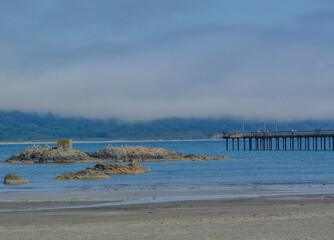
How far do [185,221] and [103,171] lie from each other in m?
37.4

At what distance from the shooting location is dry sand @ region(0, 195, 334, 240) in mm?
18969

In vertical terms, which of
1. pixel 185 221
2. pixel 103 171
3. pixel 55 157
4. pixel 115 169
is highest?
pixel 185 221

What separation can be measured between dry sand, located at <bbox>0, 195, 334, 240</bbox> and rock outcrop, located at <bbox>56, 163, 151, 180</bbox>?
23.7 m

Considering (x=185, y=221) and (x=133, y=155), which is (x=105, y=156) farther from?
(x=185, y=221)

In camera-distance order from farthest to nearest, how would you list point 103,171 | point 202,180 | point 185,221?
point 103,171
point 202,180
point 185,221

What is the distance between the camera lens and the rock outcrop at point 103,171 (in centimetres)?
5316

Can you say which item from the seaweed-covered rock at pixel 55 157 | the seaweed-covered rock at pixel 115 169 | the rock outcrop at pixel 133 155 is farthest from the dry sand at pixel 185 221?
the seaweed-covered rock at pixel 55 157

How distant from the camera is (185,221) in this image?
73.5 feet

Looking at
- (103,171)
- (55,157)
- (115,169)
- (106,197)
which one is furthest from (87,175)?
(55,157)

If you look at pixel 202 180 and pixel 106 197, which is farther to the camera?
pixel 202 180

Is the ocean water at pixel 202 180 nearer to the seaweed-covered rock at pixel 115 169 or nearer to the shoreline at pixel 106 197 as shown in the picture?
the seaweed-covered rock at pixel 115 169

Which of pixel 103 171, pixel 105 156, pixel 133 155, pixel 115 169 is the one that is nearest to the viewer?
pixel 103 171

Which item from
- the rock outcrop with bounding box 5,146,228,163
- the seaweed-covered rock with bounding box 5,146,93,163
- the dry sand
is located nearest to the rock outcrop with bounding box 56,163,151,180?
the dry sand

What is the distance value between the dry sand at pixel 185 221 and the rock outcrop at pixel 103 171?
77.6 ft
